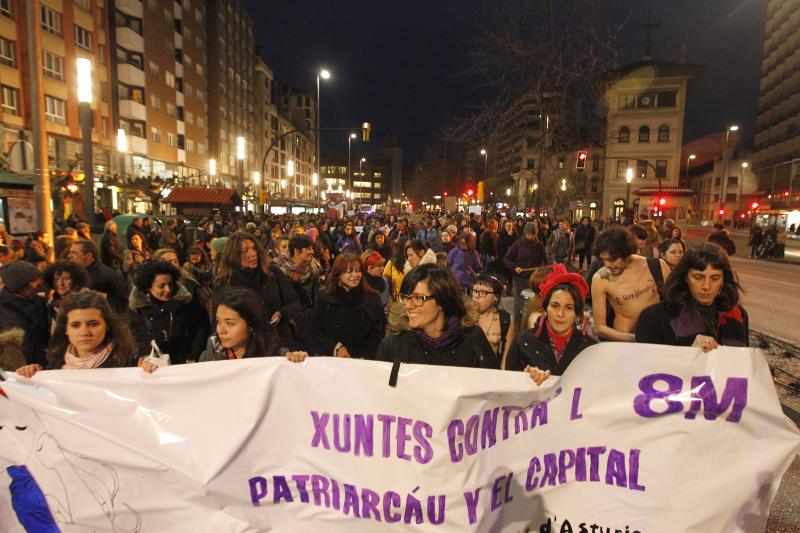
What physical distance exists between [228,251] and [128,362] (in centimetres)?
213

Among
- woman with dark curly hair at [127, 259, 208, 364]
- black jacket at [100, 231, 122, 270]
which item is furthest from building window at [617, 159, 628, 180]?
woman with dark curly hair at [127, 259, 208, 364]

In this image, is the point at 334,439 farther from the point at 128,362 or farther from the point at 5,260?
the point at 5,260

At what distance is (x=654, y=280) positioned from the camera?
4285 millimetres

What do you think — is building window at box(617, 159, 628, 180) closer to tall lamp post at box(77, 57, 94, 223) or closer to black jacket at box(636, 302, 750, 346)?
tall lamp post at box(77, 57, 94, 223)

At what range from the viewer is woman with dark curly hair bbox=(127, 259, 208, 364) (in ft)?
13.6

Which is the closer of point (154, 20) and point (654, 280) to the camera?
point (654, 280)

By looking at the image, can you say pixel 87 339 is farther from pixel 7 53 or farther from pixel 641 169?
pixel 641 169

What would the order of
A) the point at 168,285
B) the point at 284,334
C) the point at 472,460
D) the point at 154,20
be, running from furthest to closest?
the point at 154,20, the point at 284,334, the point at 168,285, the point at 472,460

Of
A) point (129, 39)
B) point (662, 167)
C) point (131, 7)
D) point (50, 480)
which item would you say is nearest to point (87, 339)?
point (50, 480)

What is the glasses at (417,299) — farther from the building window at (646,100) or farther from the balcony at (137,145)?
the building window at (646,100)

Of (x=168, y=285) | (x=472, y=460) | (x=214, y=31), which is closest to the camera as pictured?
(x=472, y=460)

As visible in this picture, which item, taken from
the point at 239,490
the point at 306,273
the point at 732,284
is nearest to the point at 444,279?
the point at 239,490

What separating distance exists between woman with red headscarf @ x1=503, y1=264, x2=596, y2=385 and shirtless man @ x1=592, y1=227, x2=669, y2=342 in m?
1.14

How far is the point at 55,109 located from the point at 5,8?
582 cm
